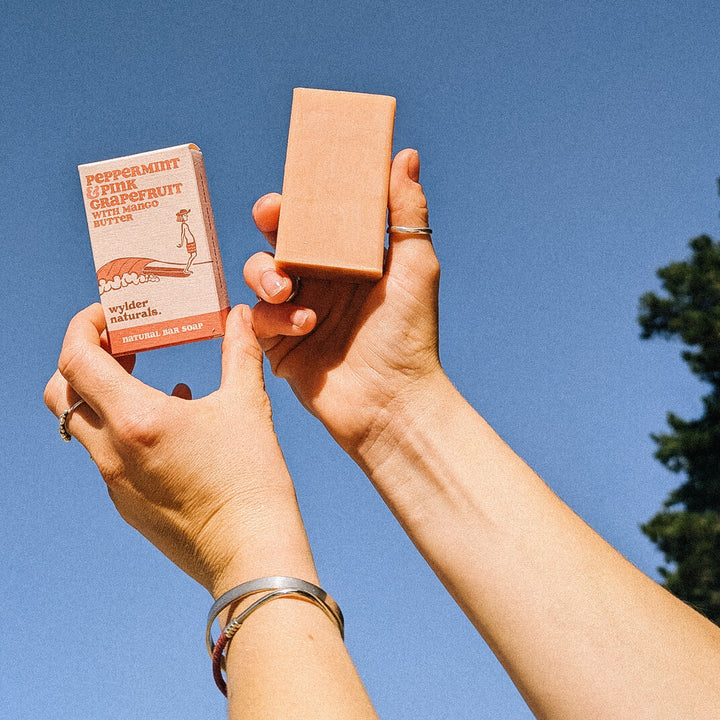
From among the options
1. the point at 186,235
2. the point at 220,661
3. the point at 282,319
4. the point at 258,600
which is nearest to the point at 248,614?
the point at 258,600

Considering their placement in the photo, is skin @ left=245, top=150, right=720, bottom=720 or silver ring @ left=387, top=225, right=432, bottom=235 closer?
skin @ left=245, top=150, right=720, bottom=720

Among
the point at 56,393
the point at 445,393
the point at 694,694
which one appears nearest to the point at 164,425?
the point at 56,393

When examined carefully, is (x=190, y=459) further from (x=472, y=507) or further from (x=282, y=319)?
(x=472, y=507)

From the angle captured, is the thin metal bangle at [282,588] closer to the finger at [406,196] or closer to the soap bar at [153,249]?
the soap bar at [153,249]

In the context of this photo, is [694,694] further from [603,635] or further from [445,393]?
[445,393]

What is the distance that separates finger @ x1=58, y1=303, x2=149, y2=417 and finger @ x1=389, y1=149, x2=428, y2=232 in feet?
3.53

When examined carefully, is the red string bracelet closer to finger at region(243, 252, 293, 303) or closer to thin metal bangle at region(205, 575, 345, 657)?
thin metal bangle at region(205, 575, 345, 657)

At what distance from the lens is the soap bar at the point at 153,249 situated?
9.39ft

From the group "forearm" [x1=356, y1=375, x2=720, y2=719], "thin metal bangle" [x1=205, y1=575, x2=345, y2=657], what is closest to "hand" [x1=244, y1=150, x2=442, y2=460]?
"forearm" [x1=356, y1=375, x2=720, y2=719]

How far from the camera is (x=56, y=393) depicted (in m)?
2.77

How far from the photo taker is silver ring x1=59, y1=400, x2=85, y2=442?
267 cm

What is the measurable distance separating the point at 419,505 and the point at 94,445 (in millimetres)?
1055

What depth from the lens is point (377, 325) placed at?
2.89 metres

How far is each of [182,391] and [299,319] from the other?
47 centimetres
